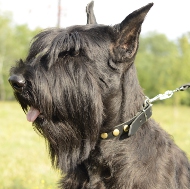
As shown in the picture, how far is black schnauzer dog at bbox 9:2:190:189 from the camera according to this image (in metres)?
2.80

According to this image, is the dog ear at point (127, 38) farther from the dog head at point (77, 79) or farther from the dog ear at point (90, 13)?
the dog ear at point (90, 13)

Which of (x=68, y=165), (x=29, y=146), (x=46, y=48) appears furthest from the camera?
(x=29, y=146)

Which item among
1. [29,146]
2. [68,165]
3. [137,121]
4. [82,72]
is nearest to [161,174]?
[137,121]

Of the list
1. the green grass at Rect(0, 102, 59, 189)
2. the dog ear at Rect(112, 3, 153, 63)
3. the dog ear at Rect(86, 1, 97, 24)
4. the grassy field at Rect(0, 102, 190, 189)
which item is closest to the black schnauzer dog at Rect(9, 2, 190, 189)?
the dog ear at Rect(112, 3, 153, 63)

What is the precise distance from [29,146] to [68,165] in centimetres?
538

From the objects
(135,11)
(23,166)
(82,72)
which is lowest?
(23,166)

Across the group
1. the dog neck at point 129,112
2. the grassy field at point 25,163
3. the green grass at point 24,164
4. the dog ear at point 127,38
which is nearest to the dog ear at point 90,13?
the dog ear at point 127,38

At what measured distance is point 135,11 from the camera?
2686mm

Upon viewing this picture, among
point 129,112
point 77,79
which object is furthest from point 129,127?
point 77,79

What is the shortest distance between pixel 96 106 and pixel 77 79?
0.30 meters

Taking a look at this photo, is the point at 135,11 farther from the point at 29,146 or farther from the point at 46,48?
the point at 29,146

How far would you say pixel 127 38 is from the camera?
2.96 meters

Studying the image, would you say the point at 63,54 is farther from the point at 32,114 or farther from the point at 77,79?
the point at 32,114

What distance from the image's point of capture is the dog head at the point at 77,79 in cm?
276
